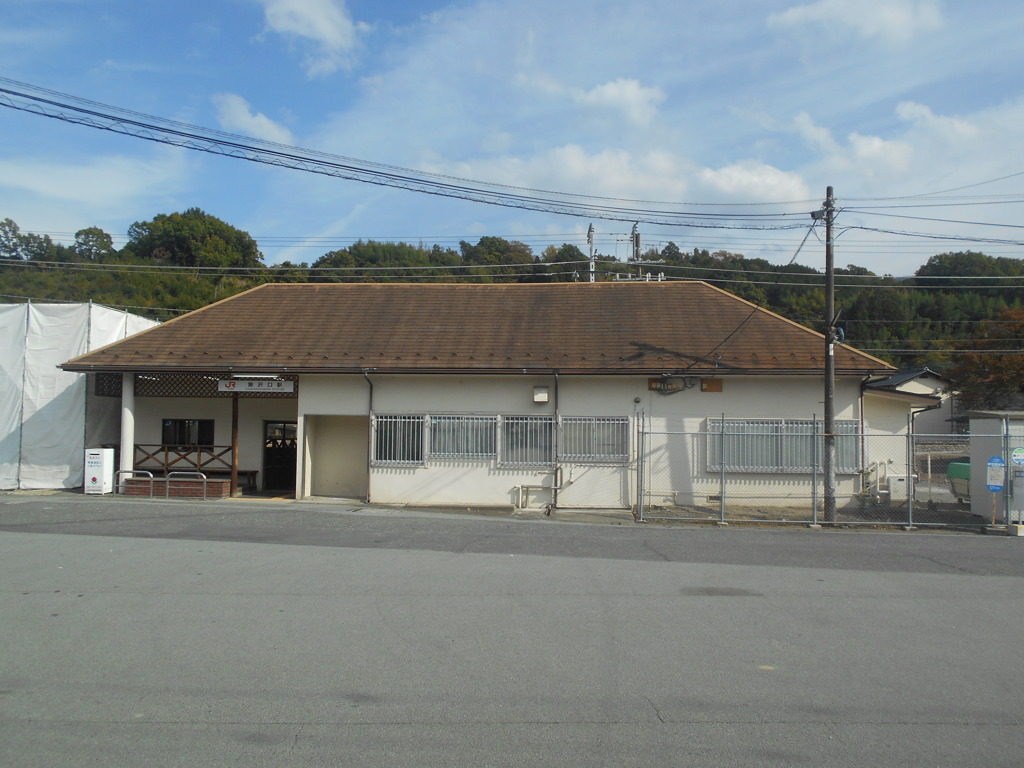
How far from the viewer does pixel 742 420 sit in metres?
17.8

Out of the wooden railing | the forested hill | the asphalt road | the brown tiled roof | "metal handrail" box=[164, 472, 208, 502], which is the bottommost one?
the asphalt road

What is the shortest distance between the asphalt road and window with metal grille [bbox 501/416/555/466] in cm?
641

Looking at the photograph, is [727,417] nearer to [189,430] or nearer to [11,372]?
[189,430]

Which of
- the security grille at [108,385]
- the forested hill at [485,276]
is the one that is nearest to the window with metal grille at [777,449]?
the security grille at [108,385]

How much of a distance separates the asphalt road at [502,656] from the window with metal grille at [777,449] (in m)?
6.31

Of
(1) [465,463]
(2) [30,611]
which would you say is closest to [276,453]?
(1) [465,463]

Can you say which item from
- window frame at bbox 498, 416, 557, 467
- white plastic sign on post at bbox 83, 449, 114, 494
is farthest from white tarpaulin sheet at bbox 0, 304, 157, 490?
window frame at bbox 498, 416, 557, 467

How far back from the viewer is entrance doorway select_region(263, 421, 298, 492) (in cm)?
2134

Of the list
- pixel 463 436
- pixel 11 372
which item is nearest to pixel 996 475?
pixel 463 436

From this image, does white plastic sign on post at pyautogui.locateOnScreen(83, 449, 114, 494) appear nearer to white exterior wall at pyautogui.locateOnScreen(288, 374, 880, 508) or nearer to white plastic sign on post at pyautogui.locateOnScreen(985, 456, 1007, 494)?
white exterior wall at pyautogui.locateOnScreen(288, 374, 880, 508)

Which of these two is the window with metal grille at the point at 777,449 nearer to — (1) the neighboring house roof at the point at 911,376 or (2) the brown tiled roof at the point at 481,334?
(2) the brown tiled roof at the point at 481,334

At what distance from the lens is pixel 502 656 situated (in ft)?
20.0

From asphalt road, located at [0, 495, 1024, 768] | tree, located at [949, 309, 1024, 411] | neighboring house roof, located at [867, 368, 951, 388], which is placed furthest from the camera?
tree, located at [949, 309, 1024, 411]

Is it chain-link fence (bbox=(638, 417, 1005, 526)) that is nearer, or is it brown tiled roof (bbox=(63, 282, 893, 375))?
chain-link fence (bbox=(638, 417, 1005, 526))
